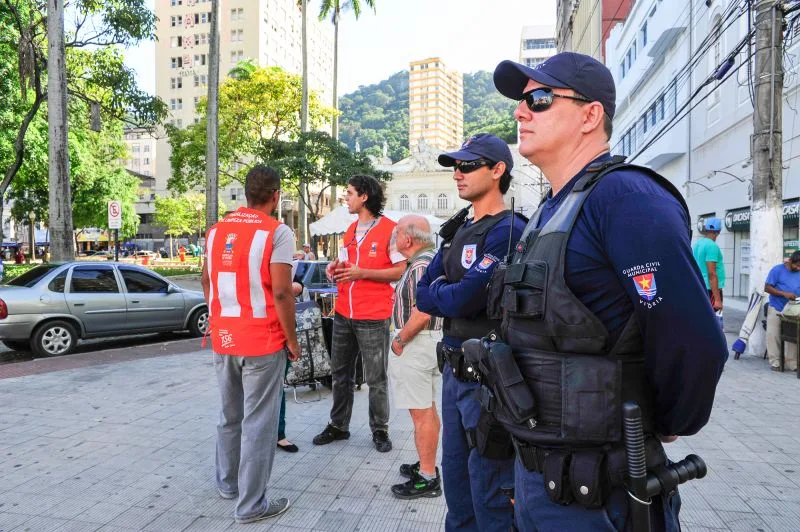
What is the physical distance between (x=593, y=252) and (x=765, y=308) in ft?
26.8

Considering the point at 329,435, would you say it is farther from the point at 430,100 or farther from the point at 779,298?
the point at 430,100

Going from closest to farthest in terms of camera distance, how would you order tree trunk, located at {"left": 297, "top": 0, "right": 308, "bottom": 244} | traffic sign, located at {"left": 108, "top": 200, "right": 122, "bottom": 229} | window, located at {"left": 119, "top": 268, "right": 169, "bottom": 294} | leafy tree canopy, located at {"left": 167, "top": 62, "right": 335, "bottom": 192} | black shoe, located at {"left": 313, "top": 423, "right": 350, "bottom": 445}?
black shoe, located at {"left": 313, "top": 423, "right": 350, "bottom": 445} → window, located at {"left": 119, "top": 268, "right": 169, "bottom": 294} → traffic sign, located at {"left": 108, "top": 200, "right": 122, "bottom": 229} → tree trunk, located at {"left": 297, "top": 0, "right": 308, "bottom": 244} → leafy tree canopy, located at {"left": 167, "top": 62, "right": 335, "bottom": 192}

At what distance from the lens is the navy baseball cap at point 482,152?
2.78 m

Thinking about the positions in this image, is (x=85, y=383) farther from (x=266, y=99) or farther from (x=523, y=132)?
(x=266, y=99)

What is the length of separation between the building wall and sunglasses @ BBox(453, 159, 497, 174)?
10125mm

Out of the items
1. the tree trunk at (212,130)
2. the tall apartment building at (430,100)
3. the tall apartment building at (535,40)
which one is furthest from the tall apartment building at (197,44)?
the tall apartment building at (430,100)

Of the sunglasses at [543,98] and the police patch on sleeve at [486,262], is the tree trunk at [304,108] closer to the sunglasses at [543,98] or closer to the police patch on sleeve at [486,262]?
the police patch on sleeve at [486,262]

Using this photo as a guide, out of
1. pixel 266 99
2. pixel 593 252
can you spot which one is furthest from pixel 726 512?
pixel 266 99

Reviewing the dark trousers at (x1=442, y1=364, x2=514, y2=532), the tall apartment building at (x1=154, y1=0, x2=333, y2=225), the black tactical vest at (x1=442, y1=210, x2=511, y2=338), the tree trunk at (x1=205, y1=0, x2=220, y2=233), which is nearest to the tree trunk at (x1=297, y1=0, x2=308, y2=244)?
the tree trunk at (x1=205, y1=0, x2=220, y2=233)

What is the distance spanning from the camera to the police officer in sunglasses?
134 centimetres

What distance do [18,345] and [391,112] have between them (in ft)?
550

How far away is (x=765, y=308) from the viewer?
26.6 feet

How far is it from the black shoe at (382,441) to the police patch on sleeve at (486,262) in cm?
247

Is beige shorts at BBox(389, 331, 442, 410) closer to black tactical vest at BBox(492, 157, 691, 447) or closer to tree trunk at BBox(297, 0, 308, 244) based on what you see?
black tactical vest at BBox(492, 157, 691, 447)
